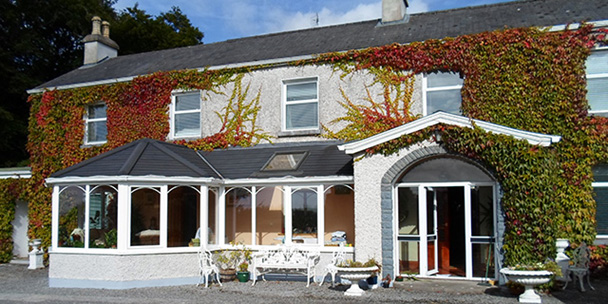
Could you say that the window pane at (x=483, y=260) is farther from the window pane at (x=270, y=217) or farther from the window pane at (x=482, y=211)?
the window pane at (x=270, y=217)

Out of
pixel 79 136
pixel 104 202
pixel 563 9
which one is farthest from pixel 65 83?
pixel 563 9

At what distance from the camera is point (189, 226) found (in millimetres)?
13320

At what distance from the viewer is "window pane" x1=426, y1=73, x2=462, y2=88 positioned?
14055 mm

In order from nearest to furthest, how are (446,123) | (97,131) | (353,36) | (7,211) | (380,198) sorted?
(446,123), (380,198), (353,36), (97,131), (7,211)

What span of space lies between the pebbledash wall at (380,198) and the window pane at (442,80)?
294 centimetres

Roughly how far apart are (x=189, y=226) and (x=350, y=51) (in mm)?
6286

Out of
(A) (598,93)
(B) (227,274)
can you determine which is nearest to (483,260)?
(A) (598,93)

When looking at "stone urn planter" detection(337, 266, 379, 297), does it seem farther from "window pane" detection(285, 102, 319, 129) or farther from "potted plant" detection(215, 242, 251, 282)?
"window pane" detection(285, 102, 319, 129)

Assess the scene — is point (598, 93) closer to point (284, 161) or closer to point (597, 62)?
point (597, 62)

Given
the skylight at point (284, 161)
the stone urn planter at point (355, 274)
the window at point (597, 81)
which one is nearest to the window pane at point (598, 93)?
the window at point (597, 81)

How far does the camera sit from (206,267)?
12.5 meters

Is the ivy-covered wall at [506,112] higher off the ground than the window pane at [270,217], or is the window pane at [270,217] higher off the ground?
the ivy-covered wall at [506,112]

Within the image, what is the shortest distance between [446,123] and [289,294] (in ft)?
15.9

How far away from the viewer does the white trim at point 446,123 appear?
35.9ft
